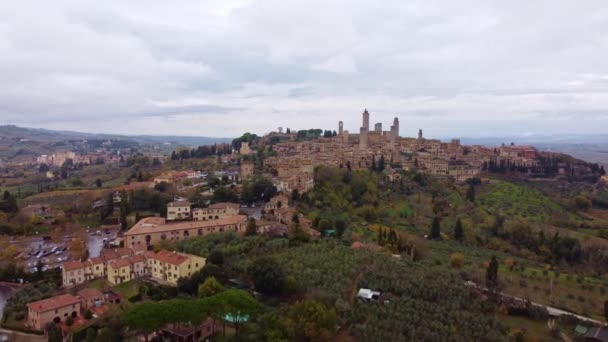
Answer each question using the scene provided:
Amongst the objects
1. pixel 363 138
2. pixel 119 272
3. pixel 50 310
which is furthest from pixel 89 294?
pixel 363 138

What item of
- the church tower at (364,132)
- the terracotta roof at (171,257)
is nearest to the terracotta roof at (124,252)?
the terracotta roof at (171,257)

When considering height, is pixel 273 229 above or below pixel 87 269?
above

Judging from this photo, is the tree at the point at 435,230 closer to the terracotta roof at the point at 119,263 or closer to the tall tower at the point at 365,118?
the terracotta roof at the point at 119,263

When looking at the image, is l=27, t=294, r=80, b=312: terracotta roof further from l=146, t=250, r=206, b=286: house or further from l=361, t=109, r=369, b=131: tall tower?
l=361, t=109, r=369, b=131: tall tower

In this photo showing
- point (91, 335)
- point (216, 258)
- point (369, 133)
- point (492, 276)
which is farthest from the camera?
point (369, 133)

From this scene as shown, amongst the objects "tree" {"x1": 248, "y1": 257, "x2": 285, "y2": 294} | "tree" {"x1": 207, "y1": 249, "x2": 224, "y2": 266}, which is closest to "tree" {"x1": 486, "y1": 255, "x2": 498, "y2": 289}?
"tree" {"x1": 248, "y1": 257, "x2": 285, "y2": 294}

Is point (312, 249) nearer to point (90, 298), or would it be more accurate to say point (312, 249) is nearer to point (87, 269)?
point (90, 298)

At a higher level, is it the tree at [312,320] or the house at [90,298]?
the tree at [312,320]
